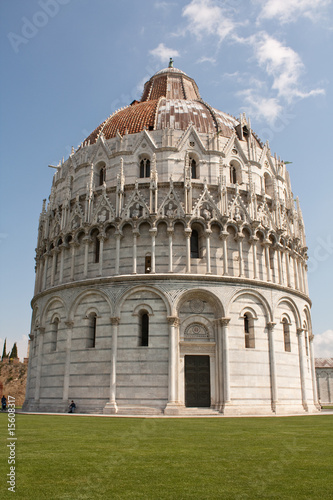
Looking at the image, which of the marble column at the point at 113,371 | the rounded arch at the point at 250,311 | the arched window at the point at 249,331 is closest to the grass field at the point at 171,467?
the marble column at the point at 113,371

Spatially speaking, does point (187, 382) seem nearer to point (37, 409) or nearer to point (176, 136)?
point (37, 409)

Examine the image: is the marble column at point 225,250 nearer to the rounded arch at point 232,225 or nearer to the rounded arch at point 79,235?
the rounded arch at point 232,225

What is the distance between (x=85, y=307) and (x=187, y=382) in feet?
25.6

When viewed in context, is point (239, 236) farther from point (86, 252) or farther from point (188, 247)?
point (86, 252)

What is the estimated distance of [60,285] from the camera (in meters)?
30.4

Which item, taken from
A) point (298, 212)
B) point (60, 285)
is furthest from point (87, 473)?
point (298, 212)

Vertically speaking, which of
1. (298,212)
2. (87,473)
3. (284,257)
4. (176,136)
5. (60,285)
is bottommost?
(87,473)

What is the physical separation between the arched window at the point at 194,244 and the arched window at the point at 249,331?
15.9 feet

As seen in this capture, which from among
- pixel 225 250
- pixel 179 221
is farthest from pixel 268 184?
pixel 179 221

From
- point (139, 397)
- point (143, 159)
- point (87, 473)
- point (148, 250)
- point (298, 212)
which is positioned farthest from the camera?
point (298, 212)

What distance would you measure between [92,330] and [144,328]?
3466mm

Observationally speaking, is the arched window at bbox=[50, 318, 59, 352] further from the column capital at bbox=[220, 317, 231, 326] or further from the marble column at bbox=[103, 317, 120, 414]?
the column capital at bbox=[220, 317, 231, 326]

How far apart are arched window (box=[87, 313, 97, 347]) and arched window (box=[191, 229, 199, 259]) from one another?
23.9 feet

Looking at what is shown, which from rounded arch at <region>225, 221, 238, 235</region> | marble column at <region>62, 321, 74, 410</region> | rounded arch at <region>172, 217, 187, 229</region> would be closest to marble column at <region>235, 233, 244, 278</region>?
rounded arch at <region>225, 221, 238, 235</region>
